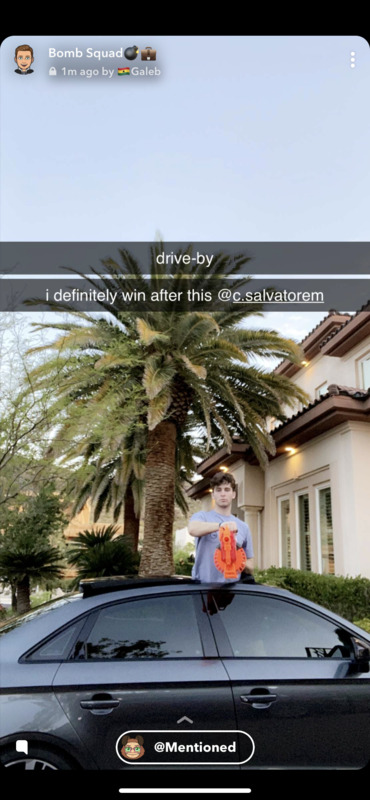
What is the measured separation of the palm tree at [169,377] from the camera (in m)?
10.7

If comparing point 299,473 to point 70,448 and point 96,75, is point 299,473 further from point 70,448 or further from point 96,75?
point 96,75

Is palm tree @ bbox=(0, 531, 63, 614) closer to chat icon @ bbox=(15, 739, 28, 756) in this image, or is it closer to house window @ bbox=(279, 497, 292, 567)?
house window @ bbox=(279, 497, 292, 567)

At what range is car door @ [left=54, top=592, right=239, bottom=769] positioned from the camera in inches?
98.2

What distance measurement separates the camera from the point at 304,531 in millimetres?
12344

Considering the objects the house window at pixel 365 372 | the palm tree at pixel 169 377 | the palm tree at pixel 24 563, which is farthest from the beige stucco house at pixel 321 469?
the palm tree at pixel 24 563

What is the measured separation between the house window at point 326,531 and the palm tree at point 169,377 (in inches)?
65.9

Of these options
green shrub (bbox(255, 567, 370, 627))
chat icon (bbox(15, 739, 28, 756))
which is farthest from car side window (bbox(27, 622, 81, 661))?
green shrub (bbox(255, 567, 370, 627))

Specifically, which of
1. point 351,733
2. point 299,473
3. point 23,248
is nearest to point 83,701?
point 351,733

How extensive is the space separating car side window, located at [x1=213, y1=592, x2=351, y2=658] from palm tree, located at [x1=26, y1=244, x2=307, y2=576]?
717cm

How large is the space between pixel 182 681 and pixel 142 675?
0.62ft

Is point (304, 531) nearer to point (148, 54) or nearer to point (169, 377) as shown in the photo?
point (169, 377)

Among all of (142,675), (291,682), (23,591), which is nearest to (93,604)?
(142,675)

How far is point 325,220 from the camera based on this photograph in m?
3.25
